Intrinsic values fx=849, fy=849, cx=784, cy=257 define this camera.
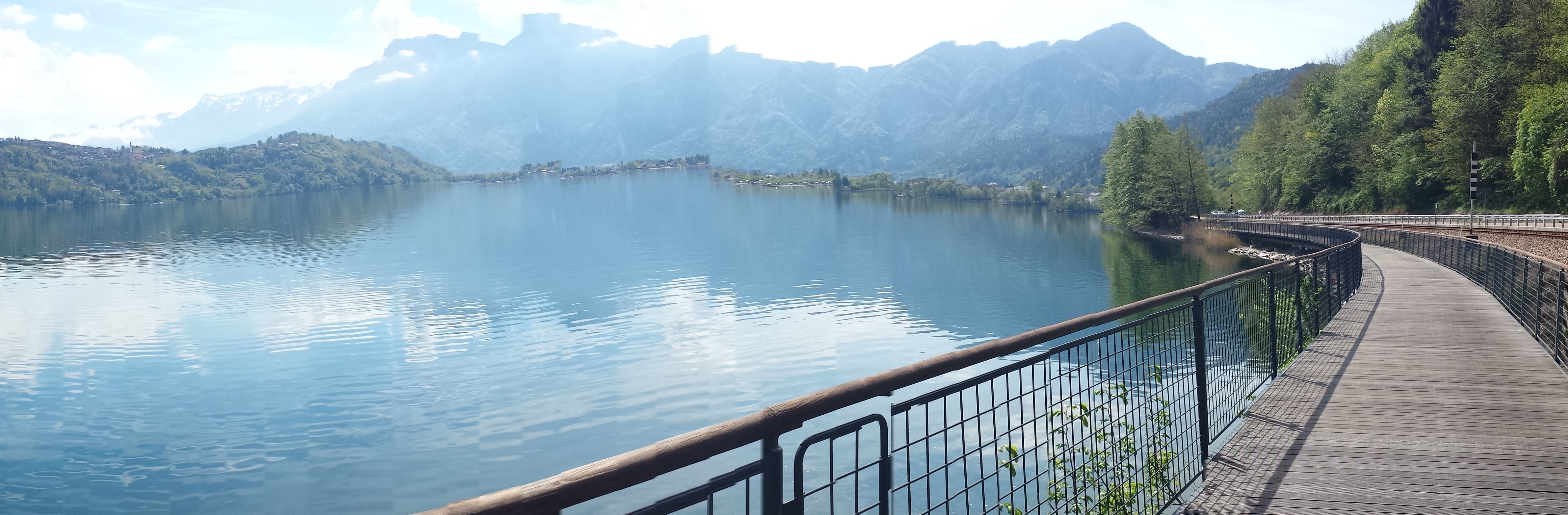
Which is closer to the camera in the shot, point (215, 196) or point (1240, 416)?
point (1240, 416)

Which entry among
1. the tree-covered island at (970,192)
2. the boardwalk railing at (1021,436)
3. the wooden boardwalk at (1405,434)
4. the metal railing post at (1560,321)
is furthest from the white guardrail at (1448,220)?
the tree-covered island at (970,192)

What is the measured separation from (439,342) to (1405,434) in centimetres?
3399

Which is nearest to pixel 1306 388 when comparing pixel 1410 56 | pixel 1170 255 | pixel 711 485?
pixel 711 485

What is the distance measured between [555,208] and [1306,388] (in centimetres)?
13953

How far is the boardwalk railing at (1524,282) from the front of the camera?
9.90 m

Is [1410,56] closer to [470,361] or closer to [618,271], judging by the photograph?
[618,271]

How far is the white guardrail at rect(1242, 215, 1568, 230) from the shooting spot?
107 feet

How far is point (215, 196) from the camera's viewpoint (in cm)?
19212

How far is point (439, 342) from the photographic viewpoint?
34781mm

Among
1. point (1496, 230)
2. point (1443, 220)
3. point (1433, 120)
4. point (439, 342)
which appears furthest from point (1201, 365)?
point (1433, 120)

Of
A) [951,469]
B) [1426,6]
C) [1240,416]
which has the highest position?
[1426,6]

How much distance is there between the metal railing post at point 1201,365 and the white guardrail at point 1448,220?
1246 inches

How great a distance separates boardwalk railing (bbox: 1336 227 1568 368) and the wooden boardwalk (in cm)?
29

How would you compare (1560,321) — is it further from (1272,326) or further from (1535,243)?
(1535,243)
